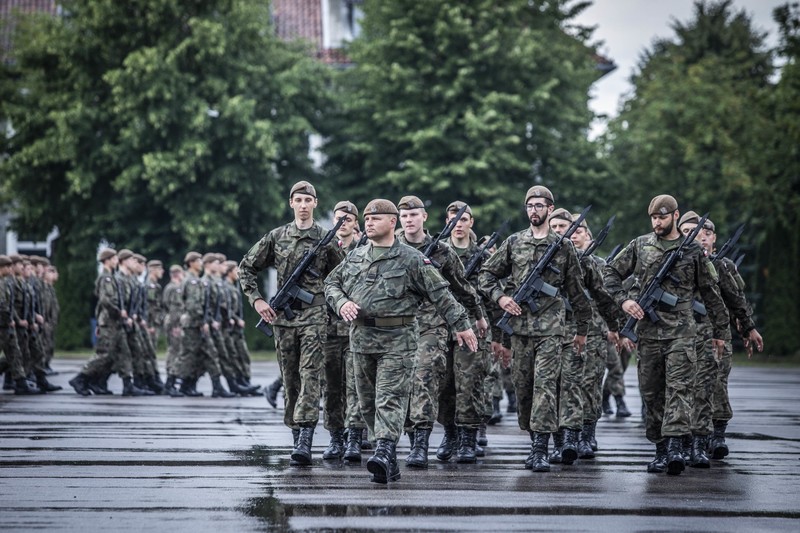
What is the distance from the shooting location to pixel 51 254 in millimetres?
48062

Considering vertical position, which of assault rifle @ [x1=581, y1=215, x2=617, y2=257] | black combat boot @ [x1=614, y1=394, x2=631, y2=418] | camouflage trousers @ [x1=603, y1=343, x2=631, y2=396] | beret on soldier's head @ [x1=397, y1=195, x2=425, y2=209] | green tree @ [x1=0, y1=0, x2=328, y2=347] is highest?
green tree @ [x1=0, y1=0, x2=328, y2=347]

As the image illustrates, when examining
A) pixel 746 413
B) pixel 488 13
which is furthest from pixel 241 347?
pixel 488 13

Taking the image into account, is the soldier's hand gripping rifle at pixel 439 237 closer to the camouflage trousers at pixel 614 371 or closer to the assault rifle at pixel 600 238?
the assault rifle at pixel 600 238

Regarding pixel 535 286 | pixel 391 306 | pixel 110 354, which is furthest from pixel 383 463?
pixel 110 354

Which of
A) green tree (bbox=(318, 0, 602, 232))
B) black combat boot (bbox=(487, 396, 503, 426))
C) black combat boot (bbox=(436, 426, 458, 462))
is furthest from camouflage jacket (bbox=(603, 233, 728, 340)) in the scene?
green tree (bbox=(318, 0, 602, 232))

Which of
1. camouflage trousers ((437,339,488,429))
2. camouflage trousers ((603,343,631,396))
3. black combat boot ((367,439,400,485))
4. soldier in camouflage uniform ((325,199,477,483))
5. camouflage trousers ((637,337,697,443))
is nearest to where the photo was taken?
black combat boot ((367,439,400,485))

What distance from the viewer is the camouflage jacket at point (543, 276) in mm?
11836

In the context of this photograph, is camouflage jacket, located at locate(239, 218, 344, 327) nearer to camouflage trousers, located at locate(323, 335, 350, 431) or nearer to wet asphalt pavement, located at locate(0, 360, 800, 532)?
camouflage trousers, located at locate(323, 335, 350, 431)

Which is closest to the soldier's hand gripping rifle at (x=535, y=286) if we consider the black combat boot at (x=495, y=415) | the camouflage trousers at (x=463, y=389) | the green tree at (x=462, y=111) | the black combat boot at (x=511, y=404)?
the camouflage trousers at (x=463, y=389)

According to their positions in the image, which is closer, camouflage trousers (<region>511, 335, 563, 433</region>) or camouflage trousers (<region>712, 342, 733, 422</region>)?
camouflage trousers (<region>511, 335, 563, 433</region>)

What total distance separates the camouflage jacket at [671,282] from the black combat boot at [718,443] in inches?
55.3

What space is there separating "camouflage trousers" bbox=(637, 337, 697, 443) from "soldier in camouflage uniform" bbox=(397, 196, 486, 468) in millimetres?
1487

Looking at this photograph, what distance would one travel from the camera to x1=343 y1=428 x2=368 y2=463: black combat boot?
1200 cm

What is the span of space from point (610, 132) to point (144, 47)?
1735 cm
